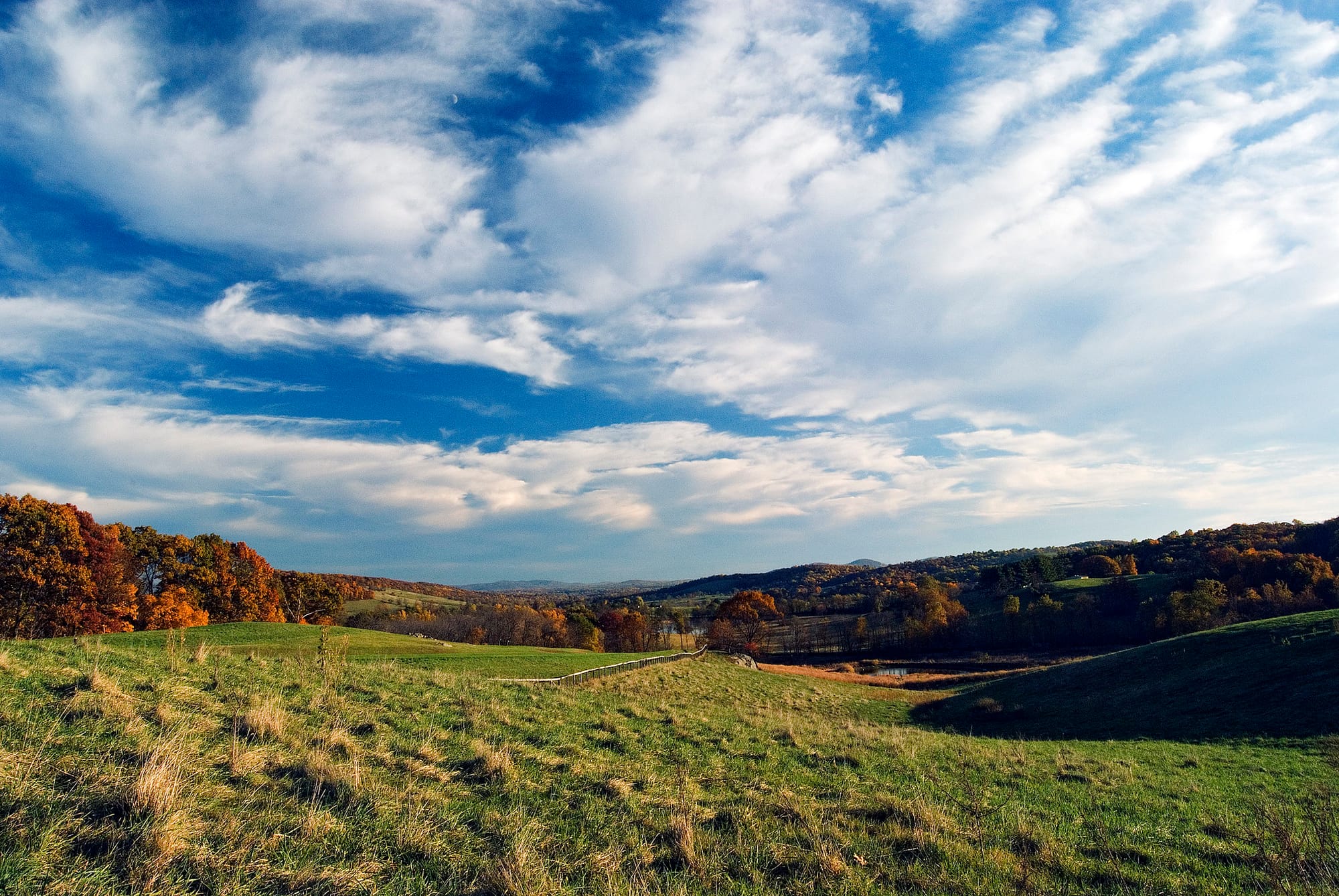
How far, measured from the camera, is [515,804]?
7.38 meters

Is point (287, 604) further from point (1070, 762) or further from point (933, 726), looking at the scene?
point (1070, 762)

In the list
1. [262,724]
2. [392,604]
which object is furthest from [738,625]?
[262,724]

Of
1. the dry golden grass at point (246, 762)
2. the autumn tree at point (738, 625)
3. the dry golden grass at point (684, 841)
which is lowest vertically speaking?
the autumn tree at point (738, 625)

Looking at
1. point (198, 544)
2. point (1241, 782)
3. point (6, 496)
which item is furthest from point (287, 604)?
point (1241, 782)

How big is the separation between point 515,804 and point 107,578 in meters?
54.3

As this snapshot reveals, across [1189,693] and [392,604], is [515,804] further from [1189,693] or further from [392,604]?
[392,604]

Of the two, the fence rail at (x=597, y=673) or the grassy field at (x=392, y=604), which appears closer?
the fence rail at (x=597, y=673)

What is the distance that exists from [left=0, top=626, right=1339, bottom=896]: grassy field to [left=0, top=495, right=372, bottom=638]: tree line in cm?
2865

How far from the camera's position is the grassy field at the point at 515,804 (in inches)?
199

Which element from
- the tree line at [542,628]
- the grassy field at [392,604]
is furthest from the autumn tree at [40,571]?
the grassy field at [392,604]

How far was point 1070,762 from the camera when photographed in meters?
14.5

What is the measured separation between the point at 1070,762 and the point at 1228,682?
57.3ft

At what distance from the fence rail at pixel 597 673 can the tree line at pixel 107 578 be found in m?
16.8

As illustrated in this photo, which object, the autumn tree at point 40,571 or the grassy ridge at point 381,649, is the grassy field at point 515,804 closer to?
the grassy ridge at point 381,649
